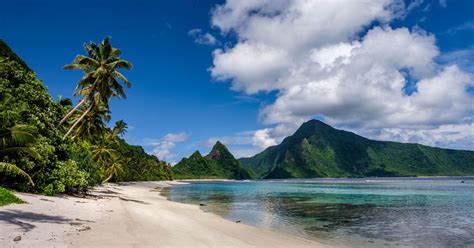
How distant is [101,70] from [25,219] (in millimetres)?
22525

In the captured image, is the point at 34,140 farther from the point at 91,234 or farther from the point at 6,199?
the point at 91,234

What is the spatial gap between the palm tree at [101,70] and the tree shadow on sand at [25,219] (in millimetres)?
19781

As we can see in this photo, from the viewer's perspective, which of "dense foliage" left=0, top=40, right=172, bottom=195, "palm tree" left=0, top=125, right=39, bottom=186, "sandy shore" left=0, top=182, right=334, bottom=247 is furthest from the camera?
"dense foliage" left=0, top=40, right=172, bottom=195

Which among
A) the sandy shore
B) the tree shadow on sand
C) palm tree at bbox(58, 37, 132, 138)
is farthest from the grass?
palm tree at bbox(58, 37, 132, 138)

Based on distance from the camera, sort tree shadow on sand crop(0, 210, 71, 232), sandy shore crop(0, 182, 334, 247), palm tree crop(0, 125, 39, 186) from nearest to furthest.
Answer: sandy shore crop(0, 182, 334, 247), tree shadow on sand crop(0, 210, 71, 232), palm tree crop(0, 125, 39, 186)

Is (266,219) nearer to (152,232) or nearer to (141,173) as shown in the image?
(152,232)

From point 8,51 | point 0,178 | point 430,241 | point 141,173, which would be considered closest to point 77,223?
point 0,178

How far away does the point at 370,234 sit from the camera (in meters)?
21.3

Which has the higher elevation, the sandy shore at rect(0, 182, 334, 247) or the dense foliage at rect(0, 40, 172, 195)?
the dense foliage at rect(0, 40, 172, 195)

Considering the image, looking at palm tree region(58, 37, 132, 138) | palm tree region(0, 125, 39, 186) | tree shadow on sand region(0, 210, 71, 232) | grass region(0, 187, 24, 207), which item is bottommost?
tree shadow on sand region(0, 210, 71, 232)

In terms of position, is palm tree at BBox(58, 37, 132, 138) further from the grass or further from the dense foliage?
the grass

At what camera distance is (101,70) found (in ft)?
114

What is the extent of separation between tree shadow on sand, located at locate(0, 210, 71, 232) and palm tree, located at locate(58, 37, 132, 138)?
19781 mm

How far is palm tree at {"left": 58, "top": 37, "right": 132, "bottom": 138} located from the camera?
35.4 m
